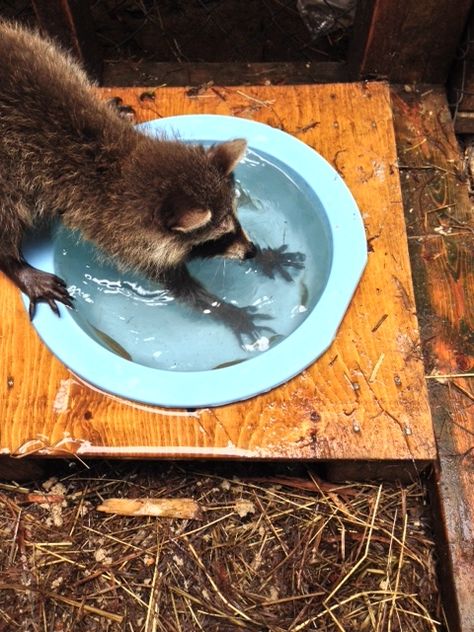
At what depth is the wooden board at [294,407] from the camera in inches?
93.4

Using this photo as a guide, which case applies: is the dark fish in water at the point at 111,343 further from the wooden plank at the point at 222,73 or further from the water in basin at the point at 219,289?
the wooden plank at the point at 222,73

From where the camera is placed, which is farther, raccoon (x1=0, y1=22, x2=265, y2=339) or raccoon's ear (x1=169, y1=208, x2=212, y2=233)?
raccoon (x1=0, y1=22, x2=265, y2=339)

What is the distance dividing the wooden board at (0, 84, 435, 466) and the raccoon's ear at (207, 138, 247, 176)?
738mm

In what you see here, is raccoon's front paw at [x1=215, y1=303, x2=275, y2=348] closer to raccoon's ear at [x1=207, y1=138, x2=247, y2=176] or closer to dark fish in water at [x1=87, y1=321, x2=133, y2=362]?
dark fish in water at [x1=87, y1=321, x2=133, y2=362]

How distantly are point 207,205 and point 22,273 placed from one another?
966mm

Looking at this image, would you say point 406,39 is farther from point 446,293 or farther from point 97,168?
point 97,168

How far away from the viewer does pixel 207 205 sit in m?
2.32

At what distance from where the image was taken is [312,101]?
3.11 meters

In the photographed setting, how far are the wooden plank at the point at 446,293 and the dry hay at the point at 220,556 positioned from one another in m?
0.19

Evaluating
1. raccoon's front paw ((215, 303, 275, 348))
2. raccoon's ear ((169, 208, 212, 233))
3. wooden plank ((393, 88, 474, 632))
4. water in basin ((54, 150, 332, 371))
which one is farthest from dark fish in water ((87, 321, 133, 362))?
wooden plank ((393, 88, 474, 632))

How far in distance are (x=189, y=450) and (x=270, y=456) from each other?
12.5 inches

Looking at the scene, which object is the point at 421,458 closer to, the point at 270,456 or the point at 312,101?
the point at 270,456

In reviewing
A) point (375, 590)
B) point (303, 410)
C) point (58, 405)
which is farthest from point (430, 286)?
point (58, 405)

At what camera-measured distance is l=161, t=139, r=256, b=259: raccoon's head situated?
7.22 ft
